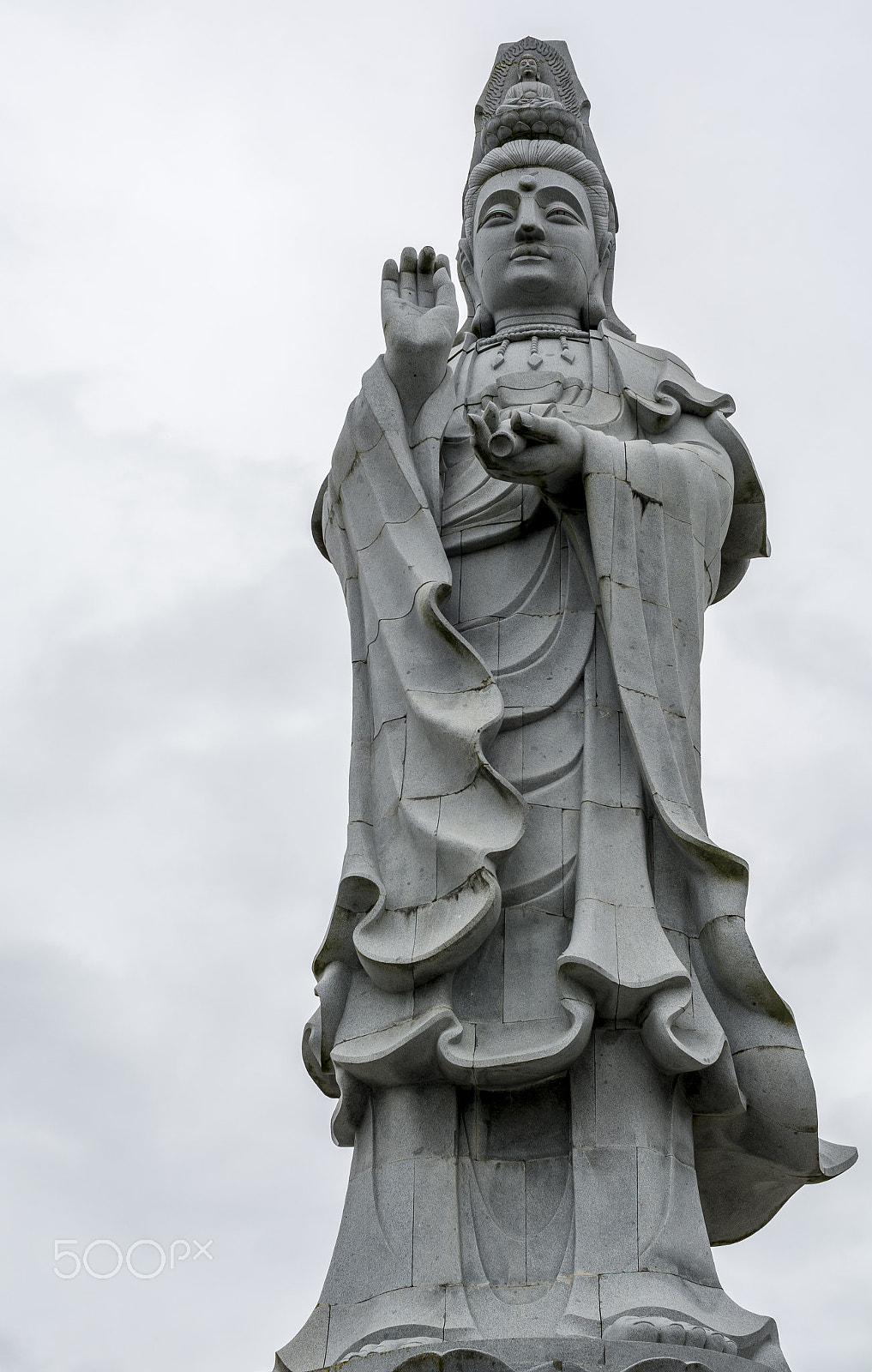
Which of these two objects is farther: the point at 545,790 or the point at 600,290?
the point at 600,290

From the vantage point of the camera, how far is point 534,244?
12203mm

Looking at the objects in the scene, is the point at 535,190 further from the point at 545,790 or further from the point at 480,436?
the point at 545,790

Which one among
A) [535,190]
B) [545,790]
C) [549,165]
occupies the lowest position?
[545,790]

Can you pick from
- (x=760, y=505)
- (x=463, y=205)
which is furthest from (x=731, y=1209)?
(x=463, y=205)

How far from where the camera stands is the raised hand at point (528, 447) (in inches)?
412

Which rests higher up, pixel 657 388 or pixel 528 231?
pixel 528 231

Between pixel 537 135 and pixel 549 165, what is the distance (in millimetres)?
441

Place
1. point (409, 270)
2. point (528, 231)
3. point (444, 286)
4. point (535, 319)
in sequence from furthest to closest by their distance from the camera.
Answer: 1. point (535, 319)
2. point (528, 231)
3. point (409, 270)
4. point (444, 286)

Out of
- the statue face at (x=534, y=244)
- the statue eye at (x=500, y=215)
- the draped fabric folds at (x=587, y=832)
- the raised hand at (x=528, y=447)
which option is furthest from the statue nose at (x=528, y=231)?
the raised hand at (x=528, y=447)

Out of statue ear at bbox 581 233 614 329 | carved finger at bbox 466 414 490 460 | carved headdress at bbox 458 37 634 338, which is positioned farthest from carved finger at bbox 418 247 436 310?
carved finger at bbox 466 414 490 460

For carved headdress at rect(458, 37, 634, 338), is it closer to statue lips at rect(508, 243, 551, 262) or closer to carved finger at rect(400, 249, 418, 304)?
statue lips at rect(508, 243, 551, 262)

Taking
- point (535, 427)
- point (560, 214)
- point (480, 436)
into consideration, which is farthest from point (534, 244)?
point (480, 436)

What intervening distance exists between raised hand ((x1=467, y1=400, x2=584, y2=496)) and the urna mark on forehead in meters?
2.18

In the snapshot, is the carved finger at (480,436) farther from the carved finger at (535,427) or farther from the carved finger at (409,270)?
the carved finger at (409,270)
